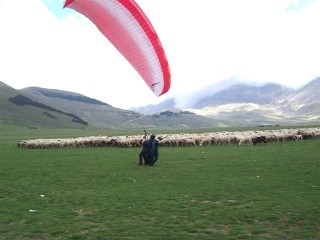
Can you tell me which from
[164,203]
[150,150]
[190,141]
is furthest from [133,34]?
[190,141]

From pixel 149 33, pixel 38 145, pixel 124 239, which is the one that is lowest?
pixel 124 239

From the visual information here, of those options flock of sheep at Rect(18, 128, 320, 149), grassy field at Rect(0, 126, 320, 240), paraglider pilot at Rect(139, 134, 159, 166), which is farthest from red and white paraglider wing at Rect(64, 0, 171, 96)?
flock of sheep at Rect(18, 128, 320, 149)

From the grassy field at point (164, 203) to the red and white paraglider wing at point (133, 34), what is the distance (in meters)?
3.69

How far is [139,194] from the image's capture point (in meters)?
12.4

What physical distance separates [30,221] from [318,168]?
40.0 ft

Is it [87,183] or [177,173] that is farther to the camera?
[177,173]

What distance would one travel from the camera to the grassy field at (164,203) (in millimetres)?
8680

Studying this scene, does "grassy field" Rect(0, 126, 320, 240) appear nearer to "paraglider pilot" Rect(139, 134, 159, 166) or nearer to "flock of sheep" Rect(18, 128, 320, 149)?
"paraglider pilot" Rect(139, 134, 159, 166)

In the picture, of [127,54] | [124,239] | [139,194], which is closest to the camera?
[124,239]

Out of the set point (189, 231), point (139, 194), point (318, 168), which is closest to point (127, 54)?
point (139, 194)

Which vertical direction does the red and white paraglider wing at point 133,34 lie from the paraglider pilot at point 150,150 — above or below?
above

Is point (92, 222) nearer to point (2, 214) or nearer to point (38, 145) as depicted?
point (2, 214)

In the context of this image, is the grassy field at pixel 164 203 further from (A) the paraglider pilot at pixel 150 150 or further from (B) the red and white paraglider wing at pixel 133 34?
(B) the red and white paraglider wing at pixel 133 34

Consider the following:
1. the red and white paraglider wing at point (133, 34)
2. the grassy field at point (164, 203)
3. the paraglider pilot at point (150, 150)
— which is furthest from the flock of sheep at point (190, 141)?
the red and white paraglider wing at point (133, 34)
